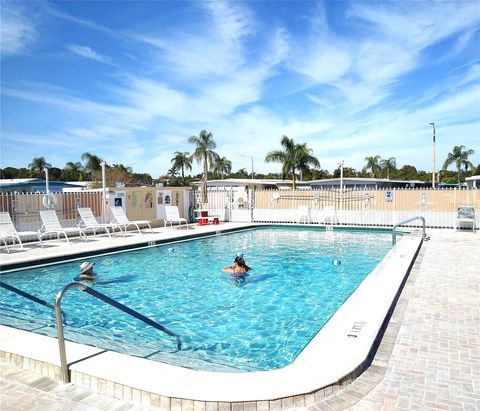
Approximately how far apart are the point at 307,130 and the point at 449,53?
51.4 feet

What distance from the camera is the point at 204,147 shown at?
36.6m

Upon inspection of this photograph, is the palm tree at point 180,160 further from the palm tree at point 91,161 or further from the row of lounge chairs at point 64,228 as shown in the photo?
the row of lounge chairs at point 64,228

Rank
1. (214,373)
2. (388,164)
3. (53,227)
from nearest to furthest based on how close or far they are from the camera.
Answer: (214,373), (53,227), (388,164)

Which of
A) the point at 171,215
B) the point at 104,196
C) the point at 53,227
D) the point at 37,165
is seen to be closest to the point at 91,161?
the point at 37,165

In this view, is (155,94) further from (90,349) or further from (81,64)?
(90,349)

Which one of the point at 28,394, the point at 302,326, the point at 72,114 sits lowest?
the point at 302,326

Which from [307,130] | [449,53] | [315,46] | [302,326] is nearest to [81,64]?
[315,46]

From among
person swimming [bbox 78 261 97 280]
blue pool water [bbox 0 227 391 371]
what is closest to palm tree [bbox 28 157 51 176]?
blue pool water [bbox 0 227 391 371]

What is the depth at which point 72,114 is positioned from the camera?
20.5 metres

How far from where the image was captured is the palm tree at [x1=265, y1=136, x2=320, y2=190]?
33.8m

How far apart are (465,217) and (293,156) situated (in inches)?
767

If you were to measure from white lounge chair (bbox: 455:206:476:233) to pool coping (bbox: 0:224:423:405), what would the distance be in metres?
13.1

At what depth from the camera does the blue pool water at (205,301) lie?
17.1 feet

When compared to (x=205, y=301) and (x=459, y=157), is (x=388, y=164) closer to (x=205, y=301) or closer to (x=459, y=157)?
(x=459, y=157)
